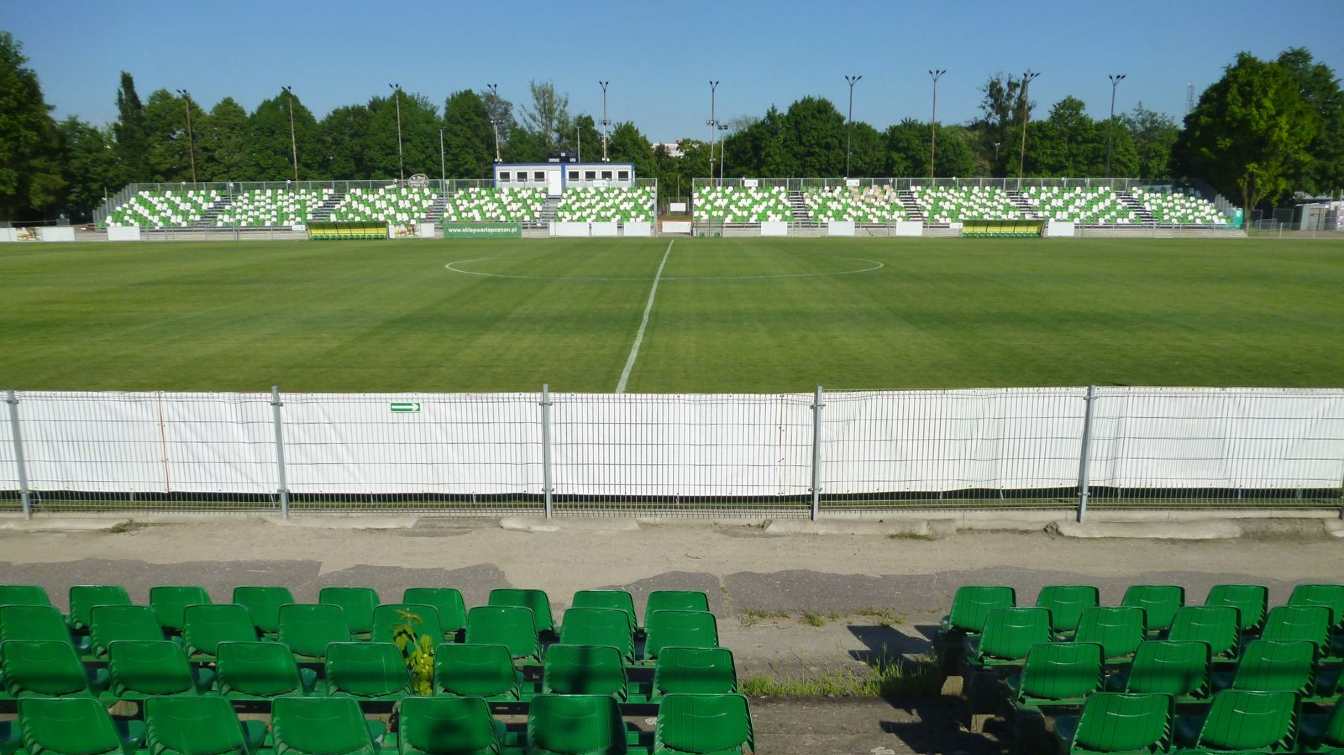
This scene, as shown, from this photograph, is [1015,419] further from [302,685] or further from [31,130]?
[31,130]

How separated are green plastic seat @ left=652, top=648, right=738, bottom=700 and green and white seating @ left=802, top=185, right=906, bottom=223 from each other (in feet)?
241

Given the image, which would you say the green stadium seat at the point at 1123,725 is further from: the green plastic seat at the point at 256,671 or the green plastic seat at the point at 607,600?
the green plastic seat at the point at 256,671

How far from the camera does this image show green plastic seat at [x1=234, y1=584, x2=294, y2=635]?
28.1ft

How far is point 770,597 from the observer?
10.9 m

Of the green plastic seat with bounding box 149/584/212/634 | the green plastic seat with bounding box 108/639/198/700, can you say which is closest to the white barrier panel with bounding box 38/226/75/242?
the green plastic seat with bounding box 149/584/212/634

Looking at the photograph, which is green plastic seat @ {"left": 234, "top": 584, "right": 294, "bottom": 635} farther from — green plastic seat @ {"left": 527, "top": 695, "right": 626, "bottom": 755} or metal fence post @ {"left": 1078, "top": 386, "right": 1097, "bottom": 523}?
metal fence post @ {"left": 1078, "top": 386, "right": 1097, "bottom": 523}

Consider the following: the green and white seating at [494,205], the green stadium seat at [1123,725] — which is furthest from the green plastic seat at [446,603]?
the green and white seating at [494,205]

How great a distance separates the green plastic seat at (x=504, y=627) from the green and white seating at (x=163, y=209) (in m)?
79.1

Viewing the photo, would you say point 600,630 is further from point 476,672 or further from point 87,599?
point 87,599

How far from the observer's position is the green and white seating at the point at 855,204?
8019cm

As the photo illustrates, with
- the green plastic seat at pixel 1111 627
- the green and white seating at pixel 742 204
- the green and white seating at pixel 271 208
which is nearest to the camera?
the green plastic seat at pixel 1111 627

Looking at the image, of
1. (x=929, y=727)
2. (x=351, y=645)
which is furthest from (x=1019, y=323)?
(x=351, y=645)

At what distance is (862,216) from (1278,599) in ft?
236

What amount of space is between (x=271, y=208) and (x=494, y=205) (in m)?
18.5
